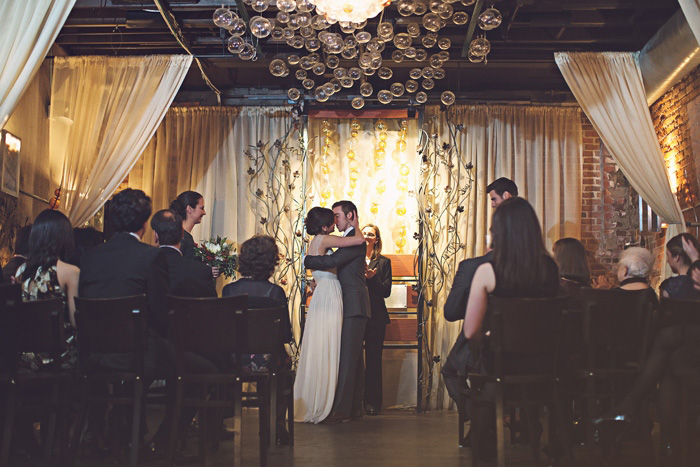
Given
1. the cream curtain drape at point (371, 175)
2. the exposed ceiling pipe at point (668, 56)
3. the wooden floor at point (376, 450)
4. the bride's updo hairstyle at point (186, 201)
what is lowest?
the wooden floor at point (376, 450)

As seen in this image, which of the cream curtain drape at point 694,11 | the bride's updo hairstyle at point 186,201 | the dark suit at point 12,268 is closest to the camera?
the cream curtain drape at point 694,11

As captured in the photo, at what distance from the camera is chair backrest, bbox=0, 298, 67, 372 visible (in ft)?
13.2

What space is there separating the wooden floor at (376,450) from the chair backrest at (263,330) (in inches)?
26.8

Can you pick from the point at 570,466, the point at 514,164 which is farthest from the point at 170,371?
the point at 514,164

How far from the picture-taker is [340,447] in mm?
5262

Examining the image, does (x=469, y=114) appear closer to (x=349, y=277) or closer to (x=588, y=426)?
(x=349, y=277)

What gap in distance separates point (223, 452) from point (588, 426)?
2.31m

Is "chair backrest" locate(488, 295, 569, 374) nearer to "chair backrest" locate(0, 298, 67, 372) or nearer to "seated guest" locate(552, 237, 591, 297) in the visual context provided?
"seated guest" locate(552, 237, 591, 297)

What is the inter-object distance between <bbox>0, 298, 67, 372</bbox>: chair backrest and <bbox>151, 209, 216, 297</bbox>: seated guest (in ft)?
2.78

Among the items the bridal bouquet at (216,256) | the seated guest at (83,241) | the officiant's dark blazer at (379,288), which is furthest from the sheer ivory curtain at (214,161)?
the seated guest at (83,241)

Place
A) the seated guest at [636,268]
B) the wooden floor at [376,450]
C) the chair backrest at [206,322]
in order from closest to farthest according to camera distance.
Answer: the chair backrest at [206,322], the wooden floor at [376,450], the seated guest at [636,268]

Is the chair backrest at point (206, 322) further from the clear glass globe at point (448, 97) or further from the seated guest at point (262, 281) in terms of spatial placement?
the clear glass globe at point (448, 97)

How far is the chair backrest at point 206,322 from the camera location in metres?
4.16

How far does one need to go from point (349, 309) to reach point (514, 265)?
2.91 meters
